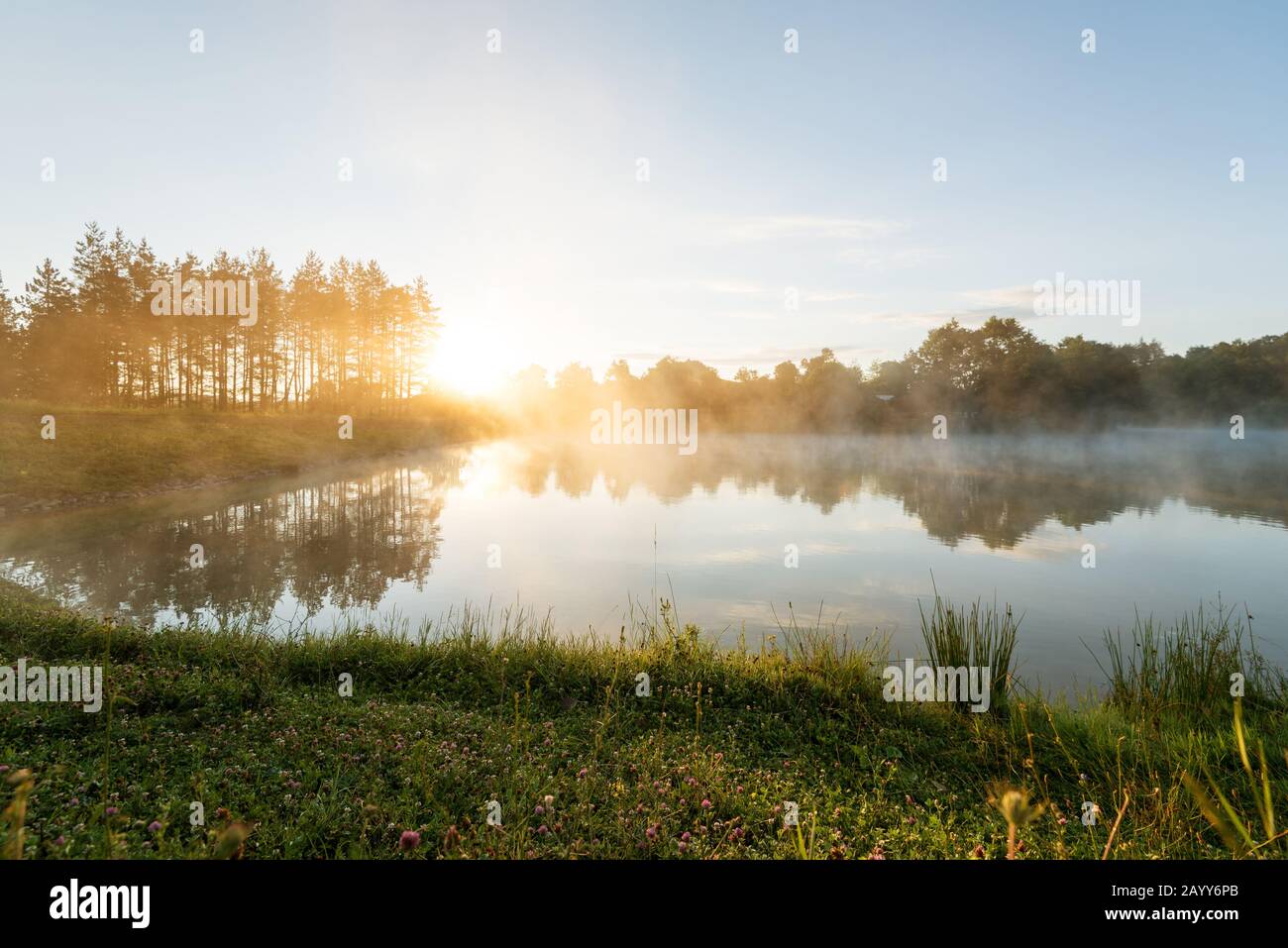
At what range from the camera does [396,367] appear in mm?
59250

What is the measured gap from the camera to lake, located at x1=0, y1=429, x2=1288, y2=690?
10.4 m

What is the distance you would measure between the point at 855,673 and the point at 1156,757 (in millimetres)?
2435

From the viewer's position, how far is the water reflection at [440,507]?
38.8 ft

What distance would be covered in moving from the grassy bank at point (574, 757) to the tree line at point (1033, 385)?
69.2m

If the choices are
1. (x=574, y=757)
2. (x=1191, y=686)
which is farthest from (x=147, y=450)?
(x=1191, y=686)

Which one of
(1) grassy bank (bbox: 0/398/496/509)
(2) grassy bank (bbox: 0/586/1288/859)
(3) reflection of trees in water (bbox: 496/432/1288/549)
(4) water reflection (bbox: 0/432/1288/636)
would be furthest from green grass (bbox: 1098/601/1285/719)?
(1) grassy bank (bbox: 0/398/496/509)

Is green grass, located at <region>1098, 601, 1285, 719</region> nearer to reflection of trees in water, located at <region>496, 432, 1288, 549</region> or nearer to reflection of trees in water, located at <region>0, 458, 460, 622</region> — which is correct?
reflection of trees in water, located at <region>496, 432, 1288, 549</region>

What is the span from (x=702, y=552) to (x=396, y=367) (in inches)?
2049

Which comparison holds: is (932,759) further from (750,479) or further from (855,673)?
(750,479)

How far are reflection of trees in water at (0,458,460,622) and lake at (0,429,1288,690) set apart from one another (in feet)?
0.25

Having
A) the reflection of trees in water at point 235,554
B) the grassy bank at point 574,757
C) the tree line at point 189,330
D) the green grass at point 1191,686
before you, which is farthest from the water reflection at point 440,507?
the tree line at point 189,330

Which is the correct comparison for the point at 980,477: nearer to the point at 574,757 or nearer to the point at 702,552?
the point at 702,552

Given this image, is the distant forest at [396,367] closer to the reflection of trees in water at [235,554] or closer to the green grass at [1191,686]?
the reflection of trees in water at [235,554]
